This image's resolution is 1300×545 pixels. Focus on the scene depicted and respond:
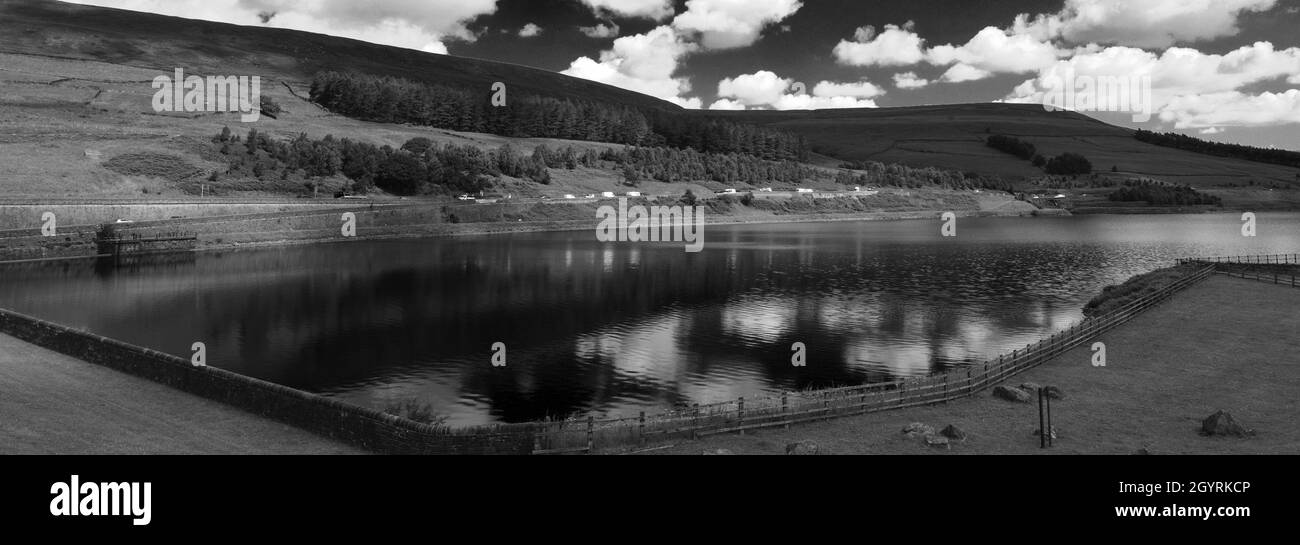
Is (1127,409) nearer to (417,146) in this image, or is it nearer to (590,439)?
(590,439)

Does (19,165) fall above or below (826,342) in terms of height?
above

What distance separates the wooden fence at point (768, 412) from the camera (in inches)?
904

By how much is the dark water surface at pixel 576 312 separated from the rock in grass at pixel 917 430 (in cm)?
984

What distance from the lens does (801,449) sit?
890 inches

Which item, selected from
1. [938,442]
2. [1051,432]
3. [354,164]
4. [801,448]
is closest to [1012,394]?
[1051,432]

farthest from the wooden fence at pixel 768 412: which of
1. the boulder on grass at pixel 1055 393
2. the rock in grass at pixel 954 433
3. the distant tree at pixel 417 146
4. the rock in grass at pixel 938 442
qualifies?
the distant tree at pixel 417 146

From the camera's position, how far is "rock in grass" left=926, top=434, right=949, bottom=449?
23.2m

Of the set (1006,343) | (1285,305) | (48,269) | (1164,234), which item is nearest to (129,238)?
(48,269)

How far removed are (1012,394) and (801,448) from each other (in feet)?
36.3

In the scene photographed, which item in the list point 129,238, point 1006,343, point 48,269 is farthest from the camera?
point 129,238

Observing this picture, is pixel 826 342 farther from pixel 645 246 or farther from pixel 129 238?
pixel 129 238

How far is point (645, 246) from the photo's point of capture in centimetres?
10975
